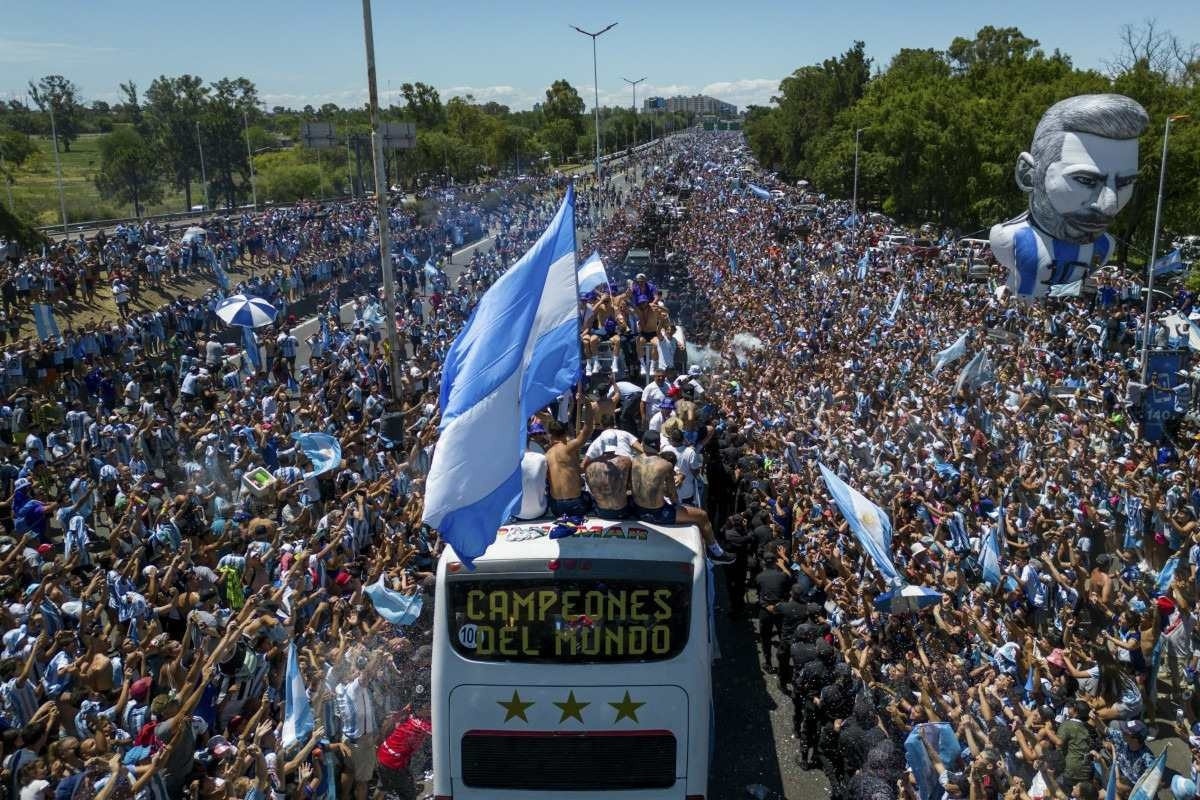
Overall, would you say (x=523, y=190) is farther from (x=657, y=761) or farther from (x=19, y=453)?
(x=657, y=761)

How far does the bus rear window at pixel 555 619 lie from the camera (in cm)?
593

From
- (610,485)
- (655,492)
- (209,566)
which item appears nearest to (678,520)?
(655,492)

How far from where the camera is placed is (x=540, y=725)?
19.6ft

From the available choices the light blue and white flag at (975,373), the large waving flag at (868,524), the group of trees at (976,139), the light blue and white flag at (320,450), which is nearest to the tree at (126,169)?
the group of trees at (976,139)

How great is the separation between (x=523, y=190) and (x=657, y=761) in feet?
204

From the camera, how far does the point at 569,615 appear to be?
594cm

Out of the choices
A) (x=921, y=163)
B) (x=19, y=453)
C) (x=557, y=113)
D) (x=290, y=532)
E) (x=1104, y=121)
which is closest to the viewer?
(x=290, y=532)

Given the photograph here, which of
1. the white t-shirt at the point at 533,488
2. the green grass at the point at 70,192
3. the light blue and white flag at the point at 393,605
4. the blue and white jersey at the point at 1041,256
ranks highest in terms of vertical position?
the green grass at the point at 70,192

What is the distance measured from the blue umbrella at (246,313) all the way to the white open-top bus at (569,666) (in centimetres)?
1327

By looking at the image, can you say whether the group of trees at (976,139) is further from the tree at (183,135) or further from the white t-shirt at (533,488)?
the tree at (183,135)

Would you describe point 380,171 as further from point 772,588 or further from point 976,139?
point 976,139

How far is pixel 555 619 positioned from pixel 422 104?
8154 centimetres

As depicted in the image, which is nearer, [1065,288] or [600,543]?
[600,543]

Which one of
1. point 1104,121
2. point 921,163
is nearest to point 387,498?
point 1104,121
